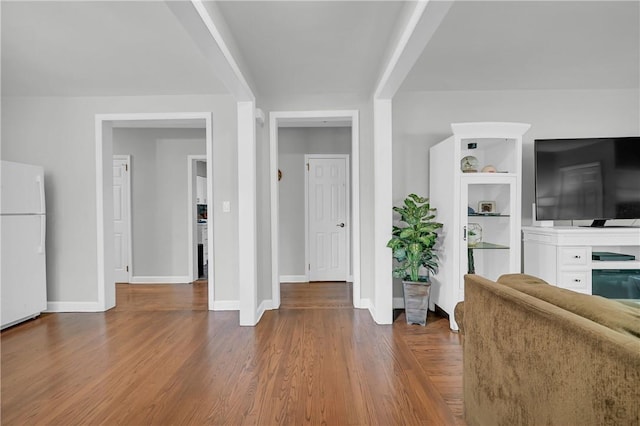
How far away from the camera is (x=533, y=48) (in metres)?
2.77

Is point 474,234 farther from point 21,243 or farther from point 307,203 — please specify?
point 21,243

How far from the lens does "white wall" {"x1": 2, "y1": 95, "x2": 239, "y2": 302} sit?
3717mm

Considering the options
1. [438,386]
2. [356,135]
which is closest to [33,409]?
[438,386]

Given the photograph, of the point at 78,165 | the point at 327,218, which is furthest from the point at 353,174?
the point at 78,165

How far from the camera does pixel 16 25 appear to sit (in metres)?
2.36

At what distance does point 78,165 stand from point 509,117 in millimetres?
4770

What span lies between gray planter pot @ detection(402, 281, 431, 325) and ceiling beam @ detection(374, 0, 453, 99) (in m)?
1.83

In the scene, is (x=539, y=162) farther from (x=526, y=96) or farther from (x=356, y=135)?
(x=356, y=135)

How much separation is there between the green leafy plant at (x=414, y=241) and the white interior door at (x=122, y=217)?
4.04m

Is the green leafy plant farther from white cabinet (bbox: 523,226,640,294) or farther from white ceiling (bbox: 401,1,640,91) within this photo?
white ceiling (bbox: 401,1,640,91)

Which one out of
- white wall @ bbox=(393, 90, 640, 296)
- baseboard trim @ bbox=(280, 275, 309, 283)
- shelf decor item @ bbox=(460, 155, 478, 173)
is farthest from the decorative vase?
baseboard trim @ bbox=(280, 275, 309, 283)

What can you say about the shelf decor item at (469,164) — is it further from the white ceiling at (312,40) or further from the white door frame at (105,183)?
the white door frame at (105,183)

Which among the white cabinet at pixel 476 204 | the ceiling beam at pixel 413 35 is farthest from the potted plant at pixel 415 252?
the ceiling beam at pixel 413 35

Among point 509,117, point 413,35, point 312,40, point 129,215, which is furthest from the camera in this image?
point 129,215
